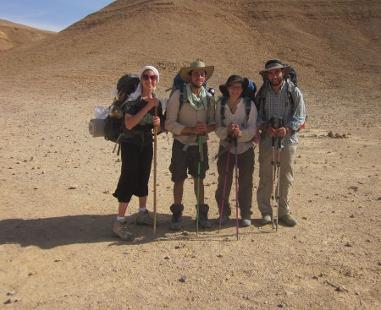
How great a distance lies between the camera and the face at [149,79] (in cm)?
552

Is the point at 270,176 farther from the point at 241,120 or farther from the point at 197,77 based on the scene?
the point at 197,77

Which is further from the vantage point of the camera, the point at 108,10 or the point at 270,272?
the point at 108,10

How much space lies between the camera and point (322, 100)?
25.5m

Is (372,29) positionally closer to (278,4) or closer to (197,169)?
(278,4)

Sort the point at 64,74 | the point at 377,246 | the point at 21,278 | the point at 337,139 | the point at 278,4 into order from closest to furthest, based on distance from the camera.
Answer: the point at 21,278, the point at 377,246, the point at 337,139, the point at 64,74, the point at 278,4

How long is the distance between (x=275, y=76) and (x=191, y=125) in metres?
1.16

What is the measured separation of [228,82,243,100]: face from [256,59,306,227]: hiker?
395 mm

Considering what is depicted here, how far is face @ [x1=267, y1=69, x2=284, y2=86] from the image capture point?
6.01 metres

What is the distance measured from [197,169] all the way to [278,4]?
1981 inches

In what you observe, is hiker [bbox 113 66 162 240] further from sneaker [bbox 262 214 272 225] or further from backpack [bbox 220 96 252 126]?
sneaker [bbox 262 214 272 225]

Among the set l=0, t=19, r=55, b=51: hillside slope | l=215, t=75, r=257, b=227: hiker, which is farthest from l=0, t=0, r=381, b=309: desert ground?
l=0, t=19, r=55, b=51: hillside slope

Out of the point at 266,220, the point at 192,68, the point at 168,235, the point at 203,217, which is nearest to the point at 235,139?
the point at 192,68

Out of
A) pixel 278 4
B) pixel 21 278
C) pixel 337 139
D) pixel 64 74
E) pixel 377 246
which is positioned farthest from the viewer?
pixel 278 4

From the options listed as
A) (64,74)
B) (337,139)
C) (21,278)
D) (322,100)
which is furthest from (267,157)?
(64,74)
